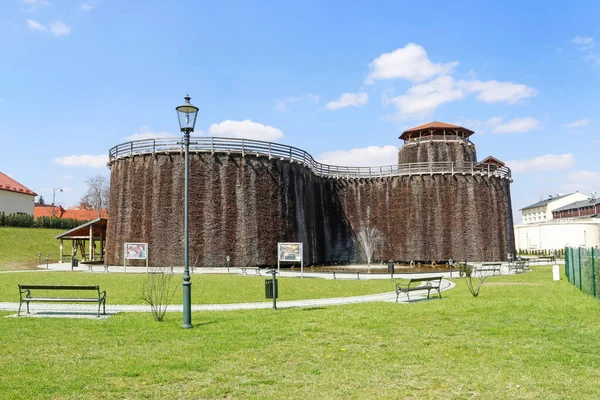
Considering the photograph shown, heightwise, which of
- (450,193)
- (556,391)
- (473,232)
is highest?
(450,193)

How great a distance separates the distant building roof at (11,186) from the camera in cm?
6893

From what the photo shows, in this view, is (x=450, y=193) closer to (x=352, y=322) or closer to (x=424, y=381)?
(x=352, y=322)

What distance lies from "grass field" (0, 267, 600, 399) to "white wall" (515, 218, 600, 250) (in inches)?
2736

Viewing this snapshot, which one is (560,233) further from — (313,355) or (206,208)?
(313,355)

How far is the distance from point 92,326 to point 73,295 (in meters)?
7.60

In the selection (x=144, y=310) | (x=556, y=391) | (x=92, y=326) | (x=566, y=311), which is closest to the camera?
(x=556, y=391)

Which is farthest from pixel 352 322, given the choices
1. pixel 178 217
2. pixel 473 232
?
pixel 473 232

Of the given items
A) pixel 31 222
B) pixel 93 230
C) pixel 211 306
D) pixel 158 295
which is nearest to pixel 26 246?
pixel 31 222

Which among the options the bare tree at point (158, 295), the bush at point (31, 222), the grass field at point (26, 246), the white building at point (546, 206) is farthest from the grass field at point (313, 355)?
the white building at point (546, 206)

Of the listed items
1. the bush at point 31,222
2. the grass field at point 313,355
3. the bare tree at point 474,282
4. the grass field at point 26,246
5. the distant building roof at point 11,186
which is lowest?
the grass field at point 313,355

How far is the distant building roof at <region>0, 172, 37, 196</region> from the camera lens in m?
68.9

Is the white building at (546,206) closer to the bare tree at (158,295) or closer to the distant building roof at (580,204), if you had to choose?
the distant building roof at (580,204)

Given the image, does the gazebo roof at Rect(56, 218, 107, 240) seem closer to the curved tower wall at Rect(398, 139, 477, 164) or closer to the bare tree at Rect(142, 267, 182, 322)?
the bare tree at Rect(142, 267, 182, 322)

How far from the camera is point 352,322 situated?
12.4 metres
